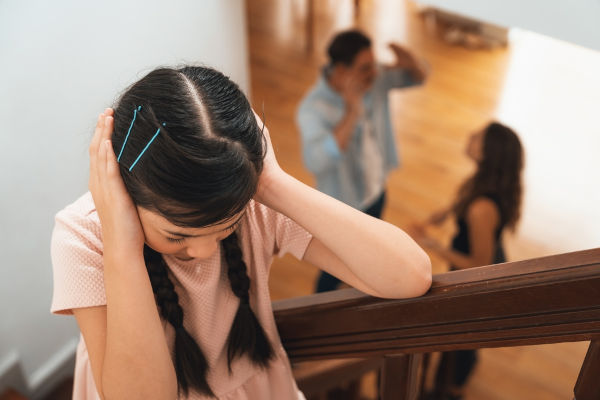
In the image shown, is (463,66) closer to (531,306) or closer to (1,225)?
(1,225)

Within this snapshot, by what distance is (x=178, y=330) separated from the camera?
0.99 meters

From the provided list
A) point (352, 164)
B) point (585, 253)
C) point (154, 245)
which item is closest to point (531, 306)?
point (585, 253)

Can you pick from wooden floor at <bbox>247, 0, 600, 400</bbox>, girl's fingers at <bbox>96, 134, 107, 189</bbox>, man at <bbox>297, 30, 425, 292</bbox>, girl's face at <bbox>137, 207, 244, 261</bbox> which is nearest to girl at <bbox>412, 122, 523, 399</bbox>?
man at <bbox>297, 30, 425, 292</bbox>

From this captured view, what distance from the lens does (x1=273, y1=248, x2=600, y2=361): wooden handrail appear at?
2.32ft

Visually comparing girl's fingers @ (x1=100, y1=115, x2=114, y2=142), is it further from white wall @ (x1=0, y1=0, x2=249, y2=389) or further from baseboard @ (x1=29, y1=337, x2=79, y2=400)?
baseboard @ (x1=29, y1=337, x2=79, y2=400)

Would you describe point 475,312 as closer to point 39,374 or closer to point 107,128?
point 107,128

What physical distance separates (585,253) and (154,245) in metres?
0.57

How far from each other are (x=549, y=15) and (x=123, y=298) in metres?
1.24

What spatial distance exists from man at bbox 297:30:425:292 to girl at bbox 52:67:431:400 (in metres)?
1.42

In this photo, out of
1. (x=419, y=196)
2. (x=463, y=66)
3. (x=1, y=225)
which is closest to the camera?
(x=1, y=225)

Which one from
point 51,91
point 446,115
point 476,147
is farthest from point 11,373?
point 446,115

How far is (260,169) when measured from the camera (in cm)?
89

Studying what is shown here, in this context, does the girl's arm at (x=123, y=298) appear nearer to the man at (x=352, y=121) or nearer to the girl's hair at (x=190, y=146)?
the girl's hair at (x=190, y=146)

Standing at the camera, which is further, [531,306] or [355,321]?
[355,321]
